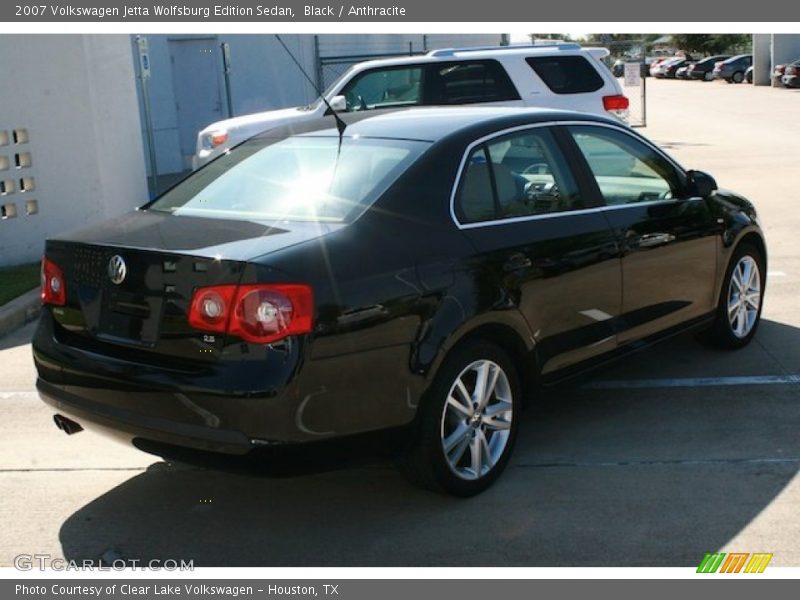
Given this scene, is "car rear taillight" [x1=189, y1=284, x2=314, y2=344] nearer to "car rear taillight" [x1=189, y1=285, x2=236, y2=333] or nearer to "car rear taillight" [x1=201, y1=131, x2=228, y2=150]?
"car rear taillight" [x1=189, y1=285, x2=236, y2=333]

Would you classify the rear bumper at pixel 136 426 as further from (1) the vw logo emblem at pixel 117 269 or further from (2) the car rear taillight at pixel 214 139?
(2) the car rear taillight at pixel 214 139

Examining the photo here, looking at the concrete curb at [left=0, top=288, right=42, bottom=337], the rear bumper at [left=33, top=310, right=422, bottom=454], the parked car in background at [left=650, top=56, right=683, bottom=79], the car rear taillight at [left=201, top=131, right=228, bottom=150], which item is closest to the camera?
the rear bumper at [left=33, top=310, right=422, bottom=454]

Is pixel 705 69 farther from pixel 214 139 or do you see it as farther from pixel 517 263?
pixel 517 263

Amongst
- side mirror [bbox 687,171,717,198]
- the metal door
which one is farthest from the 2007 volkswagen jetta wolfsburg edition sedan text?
the metal door

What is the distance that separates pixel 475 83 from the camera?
13336mm

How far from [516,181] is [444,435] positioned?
1329mm

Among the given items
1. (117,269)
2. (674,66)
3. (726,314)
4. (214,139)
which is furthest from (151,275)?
(674,66)

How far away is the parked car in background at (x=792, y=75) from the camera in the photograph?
143 feet

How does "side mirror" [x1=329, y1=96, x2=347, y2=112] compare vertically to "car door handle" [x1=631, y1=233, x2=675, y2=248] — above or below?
above

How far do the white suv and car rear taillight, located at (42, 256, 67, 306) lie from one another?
8286mm

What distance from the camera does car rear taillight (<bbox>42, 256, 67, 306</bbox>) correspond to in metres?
4.45

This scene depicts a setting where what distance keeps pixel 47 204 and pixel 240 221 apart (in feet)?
23.1

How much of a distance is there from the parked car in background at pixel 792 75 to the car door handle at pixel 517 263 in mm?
43092

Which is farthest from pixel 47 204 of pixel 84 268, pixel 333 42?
pixel 333 42
